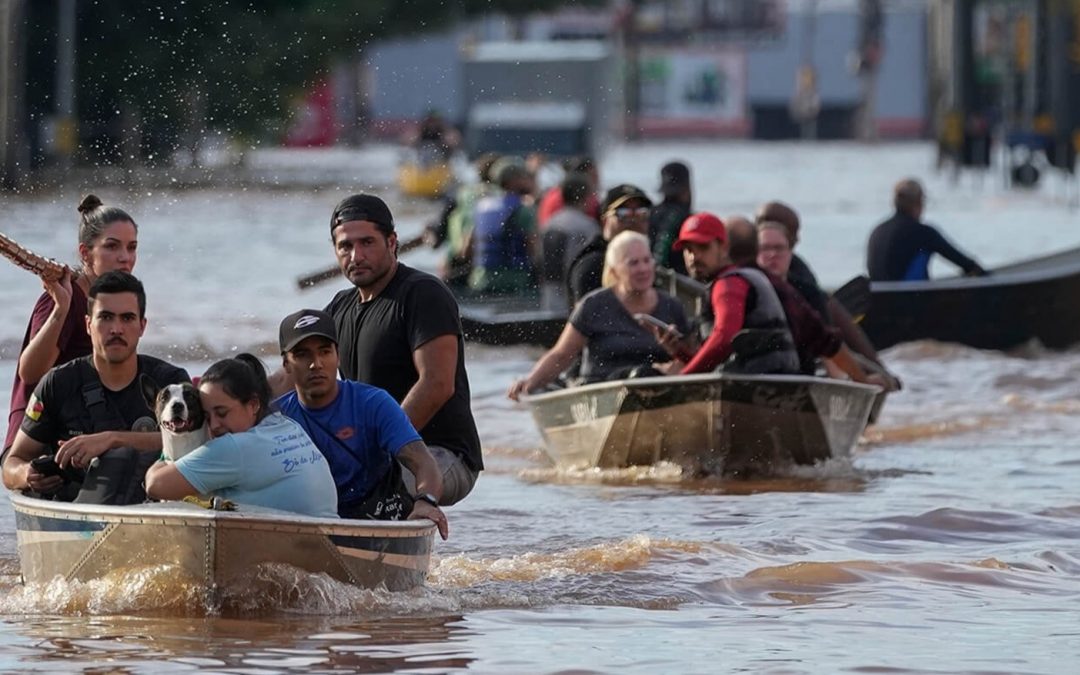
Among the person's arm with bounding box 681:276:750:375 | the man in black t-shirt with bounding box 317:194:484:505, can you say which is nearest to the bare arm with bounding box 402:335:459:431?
the man in black t-shirt with bounding box 317:194:484:505

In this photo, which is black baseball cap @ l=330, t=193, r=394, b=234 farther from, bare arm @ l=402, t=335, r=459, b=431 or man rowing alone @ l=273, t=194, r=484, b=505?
bare arm @ l=402, t=335, r=459, b=431

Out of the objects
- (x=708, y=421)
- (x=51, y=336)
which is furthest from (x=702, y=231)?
(x=51, y=336)

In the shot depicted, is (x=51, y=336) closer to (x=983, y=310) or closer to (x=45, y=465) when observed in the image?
(x=45, y=465)

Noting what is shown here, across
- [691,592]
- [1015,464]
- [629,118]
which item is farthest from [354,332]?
[629,118]

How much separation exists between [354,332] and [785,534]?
300cm

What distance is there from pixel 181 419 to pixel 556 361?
5.25m

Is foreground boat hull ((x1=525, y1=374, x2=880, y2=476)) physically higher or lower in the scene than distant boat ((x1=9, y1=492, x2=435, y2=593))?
lower

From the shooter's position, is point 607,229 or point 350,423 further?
point 607,229

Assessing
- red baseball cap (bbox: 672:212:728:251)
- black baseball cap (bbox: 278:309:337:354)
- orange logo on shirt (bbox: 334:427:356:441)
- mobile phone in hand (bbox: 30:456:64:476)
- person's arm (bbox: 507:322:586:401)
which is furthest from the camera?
person's arm (bbox: 507:322:586:401)

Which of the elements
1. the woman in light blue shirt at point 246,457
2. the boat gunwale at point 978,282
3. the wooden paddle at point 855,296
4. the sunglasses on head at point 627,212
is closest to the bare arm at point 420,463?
the woman in light blue shirt at point 246,457

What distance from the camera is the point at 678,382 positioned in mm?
13188

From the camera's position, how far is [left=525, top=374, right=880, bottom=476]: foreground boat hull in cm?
1325

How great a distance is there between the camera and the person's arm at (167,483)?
27.9 ft

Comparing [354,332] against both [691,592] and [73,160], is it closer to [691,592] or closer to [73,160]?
[691,592]
